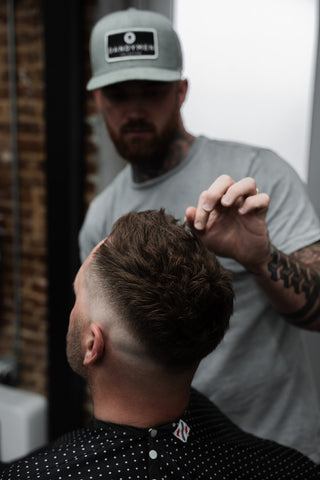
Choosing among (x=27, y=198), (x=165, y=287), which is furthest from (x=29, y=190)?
(x=165, y=287)

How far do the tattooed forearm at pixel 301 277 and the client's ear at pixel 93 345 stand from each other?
44 cm

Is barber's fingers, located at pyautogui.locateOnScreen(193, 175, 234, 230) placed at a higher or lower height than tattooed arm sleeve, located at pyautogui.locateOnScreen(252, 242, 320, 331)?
higher

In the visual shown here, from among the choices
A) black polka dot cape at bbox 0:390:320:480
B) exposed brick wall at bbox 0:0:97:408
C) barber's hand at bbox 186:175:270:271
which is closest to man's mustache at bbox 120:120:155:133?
barber's hand at bbox 186:175:270:271

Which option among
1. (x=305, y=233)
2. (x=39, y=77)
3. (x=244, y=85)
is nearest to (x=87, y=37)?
(x=39, y=77)

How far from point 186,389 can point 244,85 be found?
106 cm

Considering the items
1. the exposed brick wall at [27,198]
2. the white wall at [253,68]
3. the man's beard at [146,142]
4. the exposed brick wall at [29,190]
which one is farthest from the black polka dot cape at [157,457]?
the exposed brick wall at [27,198]

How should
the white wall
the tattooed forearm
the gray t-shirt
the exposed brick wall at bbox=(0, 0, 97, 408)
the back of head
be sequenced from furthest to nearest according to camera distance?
the exposed brick wall at bbox=(0, 0, 97, 408) → the white wall → the gray t-shirt → the tattooed forearm → the back of head

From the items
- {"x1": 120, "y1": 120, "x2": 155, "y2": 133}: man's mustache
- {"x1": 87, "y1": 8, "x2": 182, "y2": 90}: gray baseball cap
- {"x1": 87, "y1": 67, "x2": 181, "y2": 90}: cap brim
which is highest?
{"x1": 87, "y1": 8, "x2": 182, "y2": 90}: gray baseball cap

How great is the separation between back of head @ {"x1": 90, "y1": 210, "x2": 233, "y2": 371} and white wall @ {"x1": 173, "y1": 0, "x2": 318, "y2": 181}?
2.79 feet

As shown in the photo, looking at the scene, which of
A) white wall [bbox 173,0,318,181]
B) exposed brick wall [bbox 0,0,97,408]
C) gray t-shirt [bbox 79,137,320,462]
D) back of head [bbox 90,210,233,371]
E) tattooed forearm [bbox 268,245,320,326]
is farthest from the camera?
exposed brick wall [bbox 0,0,97,408]

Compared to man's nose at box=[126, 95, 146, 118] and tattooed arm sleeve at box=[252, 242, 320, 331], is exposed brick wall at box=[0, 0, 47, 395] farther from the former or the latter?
tattooed arm sleeve at box=[252, 242, 320, 331]

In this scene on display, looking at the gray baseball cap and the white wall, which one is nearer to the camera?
the gray baseball cap

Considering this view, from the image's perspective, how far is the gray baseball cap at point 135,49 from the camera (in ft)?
3.81

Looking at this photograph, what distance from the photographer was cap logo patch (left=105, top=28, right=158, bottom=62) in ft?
3.77
